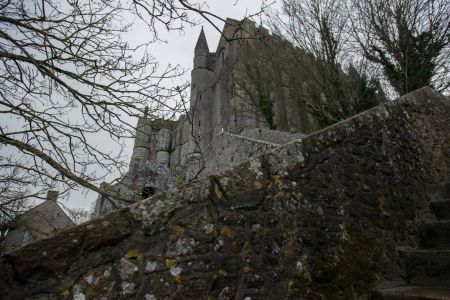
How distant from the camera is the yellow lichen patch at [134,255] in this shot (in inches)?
60.9

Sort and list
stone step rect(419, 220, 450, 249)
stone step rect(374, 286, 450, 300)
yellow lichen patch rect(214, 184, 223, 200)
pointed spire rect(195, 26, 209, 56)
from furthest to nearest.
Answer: pointed spire rect(195, 26, 209, 56) → stone step rect(419, 220, 450, 249) → yellow lichen patch rect(214, 184, 223, 200) → stone step rect(374, 286, 450, 300)

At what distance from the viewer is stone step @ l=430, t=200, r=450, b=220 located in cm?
278

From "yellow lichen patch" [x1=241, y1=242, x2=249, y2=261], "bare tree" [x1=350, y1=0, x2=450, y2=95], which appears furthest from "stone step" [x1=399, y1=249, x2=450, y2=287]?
"bare tree" [x1=350, y1=0, x2=450, y2=95]

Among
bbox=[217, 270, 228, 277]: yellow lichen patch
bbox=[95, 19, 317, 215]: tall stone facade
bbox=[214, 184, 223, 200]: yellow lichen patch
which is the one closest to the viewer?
bbox=[217, 270, 228, 277]: yellow lichen patch

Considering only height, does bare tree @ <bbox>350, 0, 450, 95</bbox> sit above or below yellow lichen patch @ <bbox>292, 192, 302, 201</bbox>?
above

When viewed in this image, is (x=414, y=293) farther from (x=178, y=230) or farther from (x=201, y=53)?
(x=201, y=53)

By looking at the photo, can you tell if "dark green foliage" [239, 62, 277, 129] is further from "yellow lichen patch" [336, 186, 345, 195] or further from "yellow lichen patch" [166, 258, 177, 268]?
"yellow lichen patch" [166, 258, 177, 268]

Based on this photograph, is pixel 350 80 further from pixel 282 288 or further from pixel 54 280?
pixel 54 280

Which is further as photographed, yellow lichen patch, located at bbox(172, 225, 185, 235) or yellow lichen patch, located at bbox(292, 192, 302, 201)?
yellow lichen patch, located at bbox(292, 192, 302, 201)

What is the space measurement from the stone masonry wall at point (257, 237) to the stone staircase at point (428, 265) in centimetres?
11

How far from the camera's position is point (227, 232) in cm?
178

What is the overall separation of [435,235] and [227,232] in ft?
6.30

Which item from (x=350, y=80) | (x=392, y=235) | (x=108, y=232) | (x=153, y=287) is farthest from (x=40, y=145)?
(x=350, y=80)

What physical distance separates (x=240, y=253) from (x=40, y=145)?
274 cm
